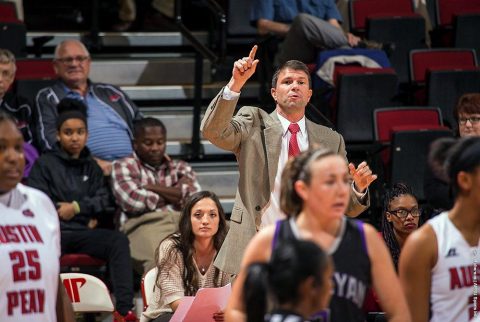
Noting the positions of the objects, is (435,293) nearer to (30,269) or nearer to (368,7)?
(30,269)

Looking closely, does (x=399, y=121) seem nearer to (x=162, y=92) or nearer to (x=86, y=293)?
(x=162, y=92)

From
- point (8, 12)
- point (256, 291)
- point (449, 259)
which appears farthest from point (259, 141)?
point (8, 12)

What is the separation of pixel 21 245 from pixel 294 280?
1.12 metres

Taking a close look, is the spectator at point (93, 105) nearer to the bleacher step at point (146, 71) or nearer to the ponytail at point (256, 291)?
the bleacher step at point (146, 71)

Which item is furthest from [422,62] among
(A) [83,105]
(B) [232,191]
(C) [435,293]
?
(C) [435,293]

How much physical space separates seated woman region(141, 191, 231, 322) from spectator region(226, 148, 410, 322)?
2.20 meters

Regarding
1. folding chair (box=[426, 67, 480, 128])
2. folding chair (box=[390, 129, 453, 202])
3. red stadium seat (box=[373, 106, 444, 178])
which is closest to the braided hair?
folding chair (box=[390, 129, 453, 202])

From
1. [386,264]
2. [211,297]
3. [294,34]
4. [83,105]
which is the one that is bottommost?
[211,297]

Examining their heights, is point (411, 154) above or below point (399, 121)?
below

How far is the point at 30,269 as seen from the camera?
3895mm

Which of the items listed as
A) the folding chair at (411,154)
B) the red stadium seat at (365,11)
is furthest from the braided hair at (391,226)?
the red stadium seat at (365,11)

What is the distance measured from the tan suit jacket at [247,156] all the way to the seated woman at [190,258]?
0.74m

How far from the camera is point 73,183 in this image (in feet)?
23.6

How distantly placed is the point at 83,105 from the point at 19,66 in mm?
736
